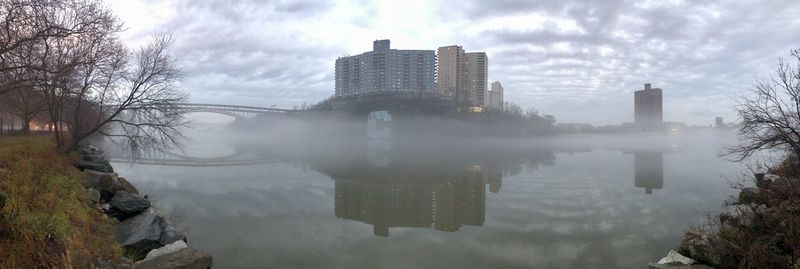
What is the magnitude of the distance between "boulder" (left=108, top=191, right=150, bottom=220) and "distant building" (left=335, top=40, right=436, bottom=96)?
13055 cm

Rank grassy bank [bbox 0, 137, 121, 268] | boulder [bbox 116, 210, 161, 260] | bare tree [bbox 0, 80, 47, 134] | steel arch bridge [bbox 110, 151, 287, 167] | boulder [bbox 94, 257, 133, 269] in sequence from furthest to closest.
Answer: steel arch bridge [bbox 110, 151, 287, 167], bare tree [bbox 0, 80, 47, 134], boulder [bbox 116, 210, 161, 260], boulder [bbox 94, 257, 133, 269], grassy bank [bbox 0, 137, 121, 268]

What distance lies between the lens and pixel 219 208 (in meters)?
17.4

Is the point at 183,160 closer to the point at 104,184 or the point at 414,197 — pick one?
the point at 104,184

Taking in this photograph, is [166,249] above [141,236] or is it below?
below

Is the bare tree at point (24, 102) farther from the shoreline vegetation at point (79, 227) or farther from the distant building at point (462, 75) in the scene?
the distant building at point (462, 75)

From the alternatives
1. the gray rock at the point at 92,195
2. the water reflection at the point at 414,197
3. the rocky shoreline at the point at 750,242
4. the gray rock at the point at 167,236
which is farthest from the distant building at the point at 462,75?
the gray rock at the point at 167,236

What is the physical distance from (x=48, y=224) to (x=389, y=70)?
144m

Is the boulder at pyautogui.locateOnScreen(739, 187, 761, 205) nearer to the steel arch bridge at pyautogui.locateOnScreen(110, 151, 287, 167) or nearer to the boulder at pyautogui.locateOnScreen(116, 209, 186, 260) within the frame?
the boulder at pyautogui.locateOnScreen(116, 209, 186, 260)

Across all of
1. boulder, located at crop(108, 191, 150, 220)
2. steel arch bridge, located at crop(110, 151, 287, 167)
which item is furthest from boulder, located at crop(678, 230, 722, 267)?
steel arch bridge, located at crop(110, 151, 287, 167)

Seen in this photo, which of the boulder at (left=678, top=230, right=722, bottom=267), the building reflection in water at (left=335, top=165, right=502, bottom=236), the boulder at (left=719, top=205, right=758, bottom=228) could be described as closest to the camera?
the boulder at (left=678, top=230, right=722, bottom=267)

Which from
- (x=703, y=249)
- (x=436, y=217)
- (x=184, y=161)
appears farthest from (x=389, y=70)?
(x=703, y=249)

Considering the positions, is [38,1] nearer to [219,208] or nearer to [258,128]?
[219,208]

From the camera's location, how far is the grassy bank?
5867 mm

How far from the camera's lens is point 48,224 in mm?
7012
